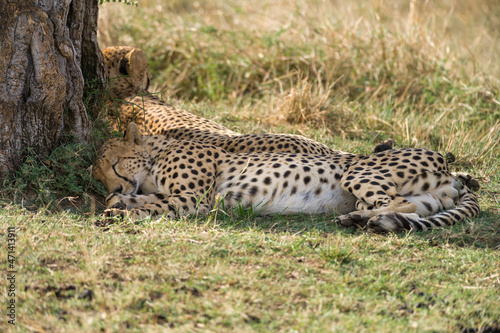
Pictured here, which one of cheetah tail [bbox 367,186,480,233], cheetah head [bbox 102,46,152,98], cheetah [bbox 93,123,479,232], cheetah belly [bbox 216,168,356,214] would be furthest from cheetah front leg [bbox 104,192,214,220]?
cheetah head [bbox 102,46,152,98]

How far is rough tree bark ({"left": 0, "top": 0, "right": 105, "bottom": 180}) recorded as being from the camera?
3.65 metres

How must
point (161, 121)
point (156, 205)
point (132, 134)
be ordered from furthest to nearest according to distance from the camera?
1. point (161, 121)
2. point (132, 134)
3. point (156, 205)

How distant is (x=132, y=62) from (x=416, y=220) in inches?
128

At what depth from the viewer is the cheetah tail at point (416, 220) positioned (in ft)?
11.0

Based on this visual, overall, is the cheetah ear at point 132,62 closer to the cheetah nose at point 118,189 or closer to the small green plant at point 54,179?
the small green plant at point 54,179

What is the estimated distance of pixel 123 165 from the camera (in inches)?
160

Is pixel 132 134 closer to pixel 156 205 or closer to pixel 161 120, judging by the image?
pixel 156 205

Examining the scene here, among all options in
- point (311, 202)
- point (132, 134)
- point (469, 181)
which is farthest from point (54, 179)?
point (469, 181)

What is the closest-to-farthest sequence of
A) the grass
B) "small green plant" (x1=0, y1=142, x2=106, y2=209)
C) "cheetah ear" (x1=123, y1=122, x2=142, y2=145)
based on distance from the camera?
1. the grass
2. "small green plant" (x1=0, y1=142, x2=106, y2=209)
3. "cheetah ear" (x1=123, y1=122, x2=142, y2=145)

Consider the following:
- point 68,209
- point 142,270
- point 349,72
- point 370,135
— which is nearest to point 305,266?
point 142,270

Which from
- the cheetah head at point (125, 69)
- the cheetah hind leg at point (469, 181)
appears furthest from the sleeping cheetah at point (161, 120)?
the cheetah hind leg at point (469, 181)

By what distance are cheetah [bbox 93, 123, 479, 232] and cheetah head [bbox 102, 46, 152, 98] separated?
1429mm

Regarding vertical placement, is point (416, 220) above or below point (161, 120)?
below

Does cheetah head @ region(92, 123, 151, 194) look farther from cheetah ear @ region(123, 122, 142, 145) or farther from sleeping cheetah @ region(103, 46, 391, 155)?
sleeping cheetah @ region(103, 46, 391, 155)
